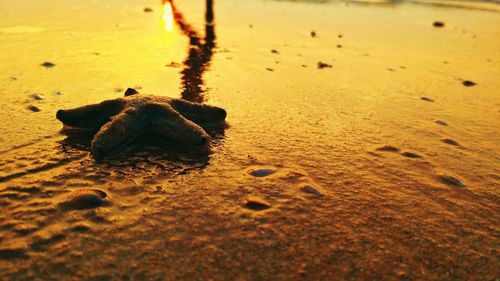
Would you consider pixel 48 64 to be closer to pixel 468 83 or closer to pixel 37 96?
pixel 37 96

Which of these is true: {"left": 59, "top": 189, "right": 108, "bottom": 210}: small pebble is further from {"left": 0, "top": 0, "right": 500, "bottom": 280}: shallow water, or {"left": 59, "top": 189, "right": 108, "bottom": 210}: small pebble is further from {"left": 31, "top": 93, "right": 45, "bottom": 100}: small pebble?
{"left": 31, "top": 93, "right": 45, "bottom": 100}: small pebble

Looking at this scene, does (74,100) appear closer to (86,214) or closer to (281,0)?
(86,214)

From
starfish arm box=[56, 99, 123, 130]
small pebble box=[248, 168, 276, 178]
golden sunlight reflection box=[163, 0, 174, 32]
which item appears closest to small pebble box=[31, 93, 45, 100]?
starfish arm box=[56, 99, 123, 130]

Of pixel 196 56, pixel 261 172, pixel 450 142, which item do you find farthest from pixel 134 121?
pixel 196 56

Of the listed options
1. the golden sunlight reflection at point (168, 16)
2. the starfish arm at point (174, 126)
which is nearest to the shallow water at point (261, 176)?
the starfish arm at point (174, 126)

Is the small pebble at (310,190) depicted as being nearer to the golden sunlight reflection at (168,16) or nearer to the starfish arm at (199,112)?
the starfish arm at (199,112)

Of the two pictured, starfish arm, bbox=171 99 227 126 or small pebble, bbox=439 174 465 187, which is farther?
starfish arm, bbox=171 99 227 126
